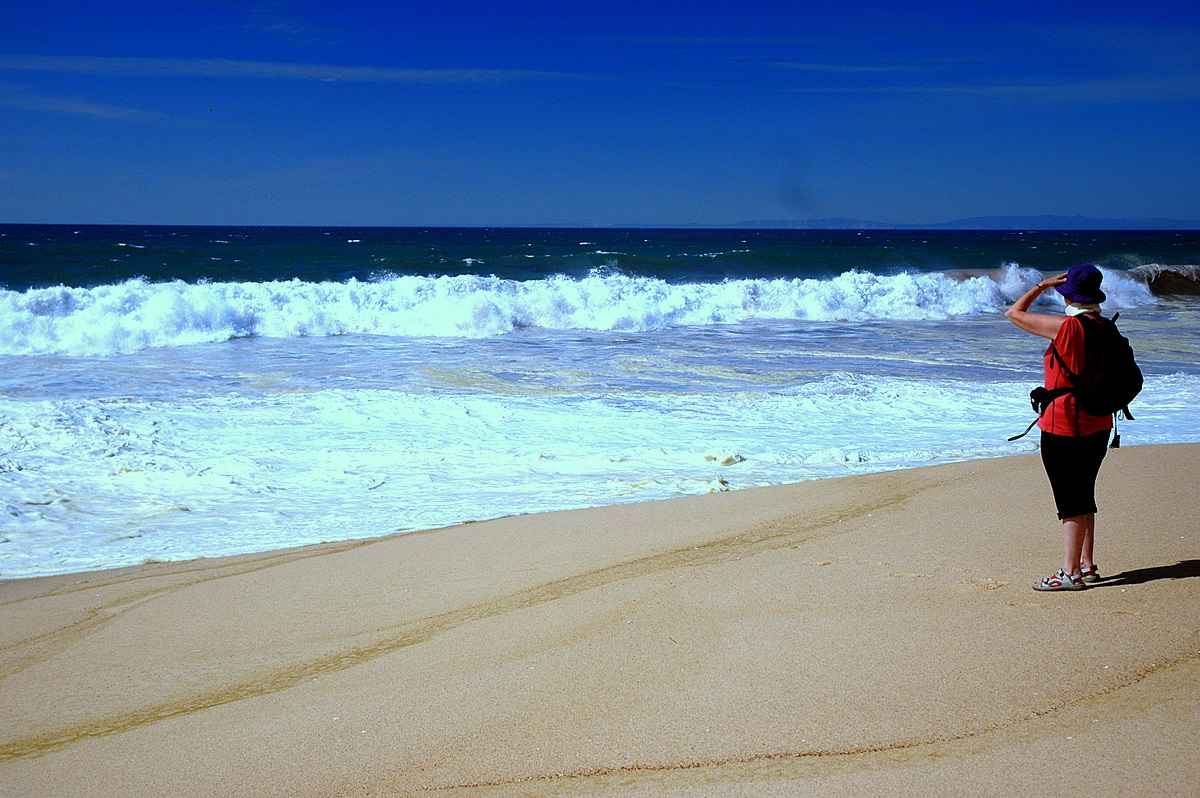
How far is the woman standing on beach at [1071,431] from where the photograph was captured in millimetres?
3559

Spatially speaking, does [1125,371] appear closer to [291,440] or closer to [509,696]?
[509,696]

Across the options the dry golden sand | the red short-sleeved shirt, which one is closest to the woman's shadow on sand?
the dry golden sand

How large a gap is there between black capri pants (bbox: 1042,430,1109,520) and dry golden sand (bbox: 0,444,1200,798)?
390mm

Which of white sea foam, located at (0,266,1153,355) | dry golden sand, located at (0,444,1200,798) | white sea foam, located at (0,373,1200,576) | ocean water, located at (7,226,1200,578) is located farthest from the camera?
white sea foam, located at (0,266,1153,355)

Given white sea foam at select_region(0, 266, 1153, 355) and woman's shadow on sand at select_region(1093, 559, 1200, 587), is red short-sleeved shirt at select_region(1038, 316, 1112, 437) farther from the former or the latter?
white sea foam at select_region(0, 266, 1153, 355)

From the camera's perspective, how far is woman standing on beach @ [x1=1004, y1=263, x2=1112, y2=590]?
356cm

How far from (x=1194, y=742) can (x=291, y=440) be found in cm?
780

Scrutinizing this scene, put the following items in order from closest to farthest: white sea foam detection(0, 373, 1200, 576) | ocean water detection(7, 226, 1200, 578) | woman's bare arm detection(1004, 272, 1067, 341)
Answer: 1. woman's bare arm detection(1004, 272, 1067, 341)
2. white sea foam detection(0, 373, 1200, 576)
3. ocean water detection(7, 226, 1200, 578)

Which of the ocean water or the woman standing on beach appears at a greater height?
the woman standing on beach

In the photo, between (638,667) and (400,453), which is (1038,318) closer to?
(638,667)

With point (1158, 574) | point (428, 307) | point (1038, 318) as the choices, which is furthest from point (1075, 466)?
point (428, 307)

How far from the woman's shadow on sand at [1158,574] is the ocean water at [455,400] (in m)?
3.40

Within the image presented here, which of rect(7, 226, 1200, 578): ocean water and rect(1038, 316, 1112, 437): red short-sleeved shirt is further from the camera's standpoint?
rect(7, 226, 1200, 578): ocean water

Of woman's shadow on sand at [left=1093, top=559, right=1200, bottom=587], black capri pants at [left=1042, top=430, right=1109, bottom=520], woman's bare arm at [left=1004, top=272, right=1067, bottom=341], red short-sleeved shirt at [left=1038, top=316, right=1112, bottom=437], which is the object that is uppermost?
woman's bare arm at [left=1004, top=272, right=1067, bottom=341]
